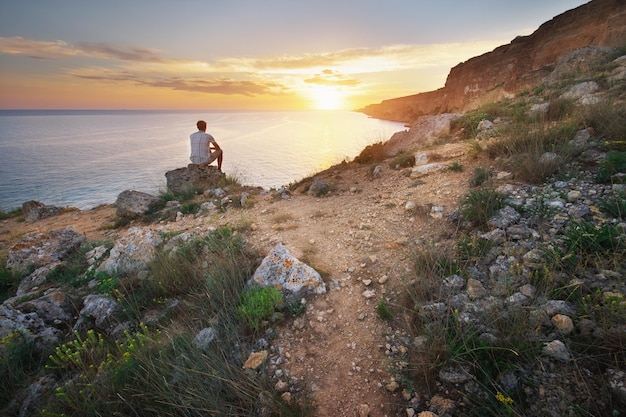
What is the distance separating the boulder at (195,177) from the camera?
9.18 meters

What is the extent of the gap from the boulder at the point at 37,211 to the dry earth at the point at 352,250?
5610 mm

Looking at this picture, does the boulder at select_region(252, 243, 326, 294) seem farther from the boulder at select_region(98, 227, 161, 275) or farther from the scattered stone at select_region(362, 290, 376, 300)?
the boulder at select_region(98, 227, 161, 275)

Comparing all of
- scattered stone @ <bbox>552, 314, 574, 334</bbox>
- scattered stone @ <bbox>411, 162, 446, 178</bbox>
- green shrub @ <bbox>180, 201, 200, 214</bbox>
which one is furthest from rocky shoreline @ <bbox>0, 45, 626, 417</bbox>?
green shrub @ <bbox>180, 201, 200, 214</bbox>

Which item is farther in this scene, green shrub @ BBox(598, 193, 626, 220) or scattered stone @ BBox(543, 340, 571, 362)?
green shrub @ BBox(598, 193, 626, 220)

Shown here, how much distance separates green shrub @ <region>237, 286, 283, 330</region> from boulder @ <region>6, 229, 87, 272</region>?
5.38m

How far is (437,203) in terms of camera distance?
4453 mm

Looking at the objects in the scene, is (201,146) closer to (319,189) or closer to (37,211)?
(319,189)

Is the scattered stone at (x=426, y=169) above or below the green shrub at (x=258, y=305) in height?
above

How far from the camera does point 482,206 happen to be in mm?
3607

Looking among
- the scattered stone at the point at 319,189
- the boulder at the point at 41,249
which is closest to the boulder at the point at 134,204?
the boulder at the point at 41,249

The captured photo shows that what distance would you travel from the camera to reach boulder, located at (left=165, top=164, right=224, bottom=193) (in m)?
9.18

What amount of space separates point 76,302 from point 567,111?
10.1 meters

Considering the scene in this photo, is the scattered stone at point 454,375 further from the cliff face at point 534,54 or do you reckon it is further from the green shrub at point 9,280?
the cliff face at point 534,54

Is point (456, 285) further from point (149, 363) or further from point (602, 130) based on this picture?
point (602, 130)
